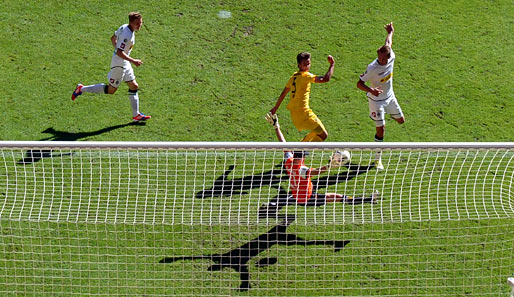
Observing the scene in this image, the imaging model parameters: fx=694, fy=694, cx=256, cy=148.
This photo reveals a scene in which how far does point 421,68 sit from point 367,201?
11.5 feet

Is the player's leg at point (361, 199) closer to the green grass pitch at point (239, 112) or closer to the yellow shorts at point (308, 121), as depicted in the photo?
the green grass pitch at point (239, 112)

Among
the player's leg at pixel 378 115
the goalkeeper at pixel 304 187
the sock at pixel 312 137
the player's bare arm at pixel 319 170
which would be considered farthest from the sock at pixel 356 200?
the sock at pixel 312 137

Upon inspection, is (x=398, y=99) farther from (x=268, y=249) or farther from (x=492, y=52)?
(x=268, y=249)

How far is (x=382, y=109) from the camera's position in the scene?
9.81 m

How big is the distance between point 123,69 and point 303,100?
110 inches

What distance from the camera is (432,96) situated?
1103 cm

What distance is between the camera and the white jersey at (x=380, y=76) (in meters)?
9.56

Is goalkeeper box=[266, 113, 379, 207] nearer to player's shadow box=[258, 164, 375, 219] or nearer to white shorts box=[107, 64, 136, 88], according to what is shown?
player's shadow box=[258, 164, 375, 219]

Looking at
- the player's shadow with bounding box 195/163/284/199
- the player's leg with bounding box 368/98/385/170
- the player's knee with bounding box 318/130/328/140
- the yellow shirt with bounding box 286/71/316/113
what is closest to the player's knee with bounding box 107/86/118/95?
the player's shadow with bounding box 195/163/284/199

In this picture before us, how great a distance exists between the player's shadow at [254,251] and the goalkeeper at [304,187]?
0.30 m

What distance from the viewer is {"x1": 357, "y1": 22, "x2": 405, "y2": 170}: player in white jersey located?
949 cm

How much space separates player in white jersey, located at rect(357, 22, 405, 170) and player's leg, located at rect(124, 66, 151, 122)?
332cm

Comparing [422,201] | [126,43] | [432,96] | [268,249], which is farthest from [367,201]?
[126,43]

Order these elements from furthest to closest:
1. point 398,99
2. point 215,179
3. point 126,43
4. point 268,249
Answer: point 398,99 → point 126,43 → point 215,179 → point 268,249
